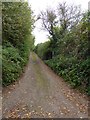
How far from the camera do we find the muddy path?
8086 mm

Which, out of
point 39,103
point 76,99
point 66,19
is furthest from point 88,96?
point 66,19

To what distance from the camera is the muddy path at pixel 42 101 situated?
8086 millimetres

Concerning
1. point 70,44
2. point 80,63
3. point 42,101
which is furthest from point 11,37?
point 42,101

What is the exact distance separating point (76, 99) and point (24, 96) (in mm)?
2427

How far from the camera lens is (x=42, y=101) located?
9.49 meters

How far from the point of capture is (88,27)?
505 inches

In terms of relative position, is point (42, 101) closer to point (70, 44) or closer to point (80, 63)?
point (80, 63)

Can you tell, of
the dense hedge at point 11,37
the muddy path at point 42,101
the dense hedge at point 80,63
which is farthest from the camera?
the dense hedge at point 11,37

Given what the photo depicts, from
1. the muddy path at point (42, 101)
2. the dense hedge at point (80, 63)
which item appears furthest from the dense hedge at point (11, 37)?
the dense hedge at point (80, 63)

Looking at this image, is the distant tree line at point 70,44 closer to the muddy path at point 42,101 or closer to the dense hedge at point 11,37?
the muddy path at point 42,101

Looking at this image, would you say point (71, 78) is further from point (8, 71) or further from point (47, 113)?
point (47, 113)

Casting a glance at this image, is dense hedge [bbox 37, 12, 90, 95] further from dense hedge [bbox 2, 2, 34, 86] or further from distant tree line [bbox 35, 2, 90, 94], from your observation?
dense hedge [bbox 2, 2, 34, 86]

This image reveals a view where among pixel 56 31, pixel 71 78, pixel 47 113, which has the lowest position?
pixel 47 113

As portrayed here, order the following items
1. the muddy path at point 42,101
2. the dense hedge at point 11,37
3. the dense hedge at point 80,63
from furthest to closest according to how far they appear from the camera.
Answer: the dense hedge at point 11,37, the dense hedge at point 80,63, the muddy path at point 42,101
